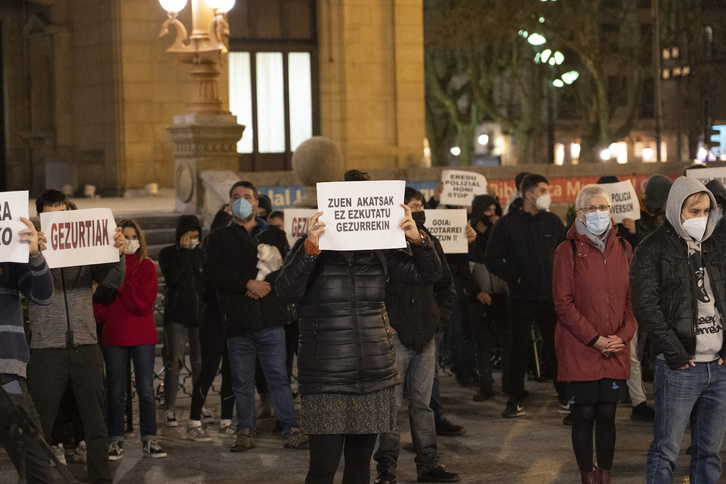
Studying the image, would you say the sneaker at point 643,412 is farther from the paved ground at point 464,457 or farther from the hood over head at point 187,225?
the hood over head at point 187,225

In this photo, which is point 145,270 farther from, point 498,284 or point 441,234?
point 498,284

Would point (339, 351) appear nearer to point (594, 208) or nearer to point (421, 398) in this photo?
point (421, 398)

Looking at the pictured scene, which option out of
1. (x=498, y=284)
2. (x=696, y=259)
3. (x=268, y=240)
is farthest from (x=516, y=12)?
(x=696, y=259)

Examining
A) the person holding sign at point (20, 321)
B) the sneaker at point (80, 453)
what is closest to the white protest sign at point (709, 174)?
the sneaker at point (80, 453)

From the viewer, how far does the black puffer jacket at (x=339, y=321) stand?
6609 mm

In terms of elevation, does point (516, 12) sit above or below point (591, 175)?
above

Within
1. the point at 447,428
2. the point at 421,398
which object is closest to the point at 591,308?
the point at 421,398

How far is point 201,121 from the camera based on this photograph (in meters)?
17.4

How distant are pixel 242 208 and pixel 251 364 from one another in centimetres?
130

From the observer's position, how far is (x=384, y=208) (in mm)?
6789

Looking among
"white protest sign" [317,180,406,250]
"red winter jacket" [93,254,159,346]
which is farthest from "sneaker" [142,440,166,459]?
"white protest sign" [317,180,406,250]

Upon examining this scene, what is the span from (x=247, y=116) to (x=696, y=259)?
21593 millimetres

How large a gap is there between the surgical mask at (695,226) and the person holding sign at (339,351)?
1.67 m

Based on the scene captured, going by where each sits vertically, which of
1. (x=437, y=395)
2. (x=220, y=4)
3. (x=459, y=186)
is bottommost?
(x=437, y=395)
